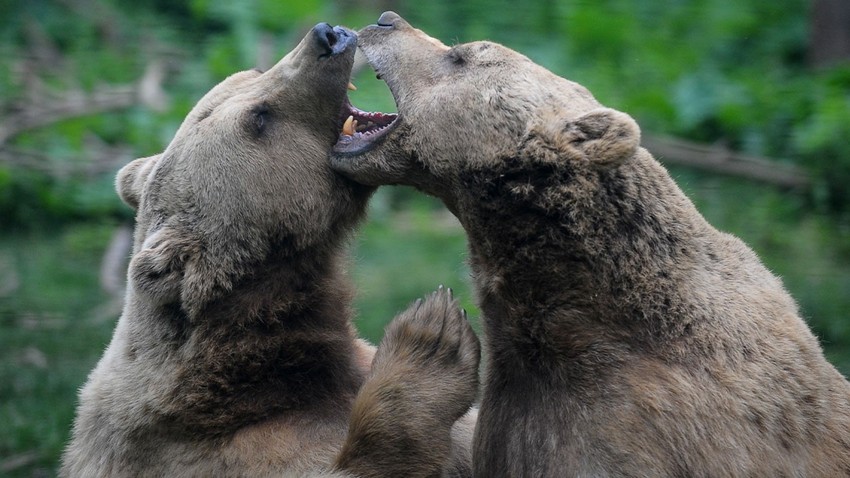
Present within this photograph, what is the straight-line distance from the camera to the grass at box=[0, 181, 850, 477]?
7.42 metres

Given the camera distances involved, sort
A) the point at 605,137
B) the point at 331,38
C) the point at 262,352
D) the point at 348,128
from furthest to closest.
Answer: the point at 348,128 → the point at 331,38 → the point at 262,352 → the point at 605,137

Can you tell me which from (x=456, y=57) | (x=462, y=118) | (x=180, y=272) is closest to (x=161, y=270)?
(x=180, y=272)

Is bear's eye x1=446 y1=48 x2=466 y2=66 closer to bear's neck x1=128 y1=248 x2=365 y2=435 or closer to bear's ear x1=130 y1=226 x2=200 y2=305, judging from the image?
bear's neck x1=128 y1=248 x2=365 y2=435

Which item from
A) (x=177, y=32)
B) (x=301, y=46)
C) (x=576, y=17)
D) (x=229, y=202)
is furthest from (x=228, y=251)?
(x=177, y=32)

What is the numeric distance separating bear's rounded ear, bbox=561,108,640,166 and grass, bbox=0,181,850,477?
2.62 m

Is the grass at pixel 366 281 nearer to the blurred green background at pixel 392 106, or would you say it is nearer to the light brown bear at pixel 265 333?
the blurred green background at pixel 392 106

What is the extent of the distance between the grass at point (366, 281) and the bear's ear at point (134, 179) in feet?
5.22

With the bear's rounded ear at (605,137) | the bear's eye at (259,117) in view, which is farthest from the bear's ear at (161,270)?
the bear's rounded ear at (605,137)

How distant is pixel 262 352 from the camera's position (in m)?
5.18

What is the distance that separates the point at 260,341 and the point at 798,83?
745 centimetres

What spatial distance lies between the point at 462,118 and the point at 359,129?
27.0 inches

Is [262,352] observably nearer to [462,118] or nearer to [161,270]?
[161,270]

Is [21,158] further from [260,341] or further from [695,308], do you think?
[695,308]

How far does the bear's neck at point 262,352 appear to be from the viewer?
198 inches
